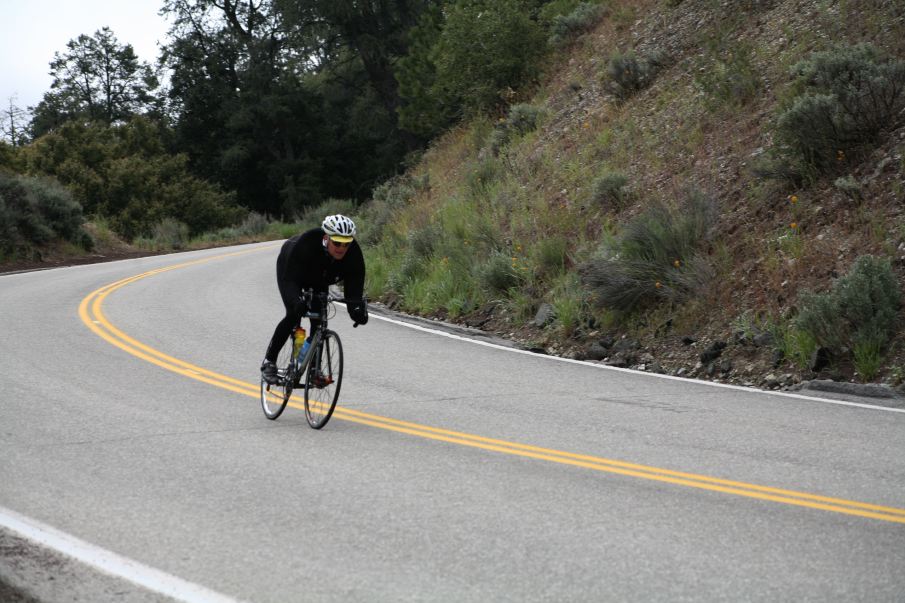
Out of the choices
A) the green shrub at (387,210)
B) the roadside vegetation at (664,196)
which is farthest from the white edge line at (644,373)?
the green shrub at (387,210)

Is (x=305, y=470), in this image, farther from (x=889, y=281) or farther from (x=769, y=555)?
(x=889, y=281)

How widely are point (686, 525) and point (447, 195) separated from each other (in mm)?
18986

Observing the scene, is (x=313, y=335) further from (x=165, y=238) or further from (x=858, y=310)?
(x=165, y=238)

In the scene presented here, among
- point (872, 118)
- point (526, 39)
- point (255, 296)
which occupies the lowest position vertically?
point (255, 296)

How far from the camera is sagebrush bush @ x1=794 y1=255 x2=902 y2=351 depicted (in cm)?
1070

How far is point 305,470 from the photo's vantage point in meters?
7.44

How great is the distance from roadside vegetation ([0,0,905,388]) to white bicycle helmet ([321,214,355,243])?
16.1 feet

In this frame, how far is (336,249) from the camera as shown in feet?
29.3

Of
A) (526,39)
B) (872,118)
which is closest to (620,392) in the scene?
(872,118)

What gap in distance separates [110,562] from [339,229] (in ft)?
12.9

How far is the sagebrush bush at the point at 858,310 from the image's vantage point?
10695 mm

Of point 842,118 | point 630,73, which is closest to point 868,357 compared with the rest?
point 842,118

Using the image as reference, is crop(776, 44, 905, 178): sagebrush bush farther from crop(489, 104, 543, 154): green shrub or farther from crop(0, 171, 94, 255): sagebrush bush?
crop(0, 171, 94, 255): sagebrush bush

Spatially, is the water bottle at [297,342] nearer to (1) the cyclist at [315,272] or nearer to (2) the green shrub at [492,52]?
(1) the cyclist at [315,272]
